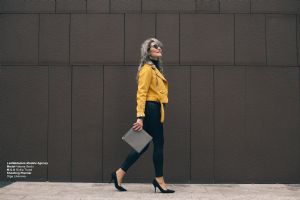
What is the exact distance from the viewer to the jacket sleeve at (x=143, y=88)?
22.6ft

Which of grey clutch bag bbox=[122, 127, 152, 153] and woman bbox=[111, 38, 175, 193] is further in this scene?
woman bbox=[111, 38, 175, 193]

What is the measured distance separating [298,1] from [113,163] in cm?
345

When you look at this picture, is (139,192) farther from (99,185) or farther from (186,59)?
(186,59)

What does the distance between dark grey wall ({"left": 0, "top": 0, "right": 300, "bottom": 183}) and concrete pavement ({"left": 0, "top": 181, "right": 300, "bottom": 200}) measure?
0.23m

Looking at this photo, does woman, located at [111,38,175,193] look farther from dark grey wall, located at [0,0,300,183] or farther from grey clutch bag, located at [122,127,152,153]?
dark grey wall, located at [0,0,300,183]

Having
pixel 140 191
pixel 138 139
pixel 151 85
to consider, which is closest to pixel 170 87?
pixel 151 85

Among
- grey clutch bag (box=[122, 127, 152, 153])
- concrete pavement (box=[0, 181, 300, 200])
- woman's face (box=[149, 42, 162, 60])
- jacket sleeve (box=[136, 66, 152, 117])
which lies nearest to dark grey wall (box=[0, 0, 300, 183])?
concrete pavement (box=[0, 181, 300, 200])

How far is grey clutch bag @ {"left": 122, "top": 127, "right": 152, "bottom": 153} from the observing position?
6844mm

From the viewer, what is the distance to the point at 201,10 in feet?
25.9

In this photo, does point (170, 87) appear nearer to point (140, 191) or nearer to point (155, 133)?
point (155, 133)

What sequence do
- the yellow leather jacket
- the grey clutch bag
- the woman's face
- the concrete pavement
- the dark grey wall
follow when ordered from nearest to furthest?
the concrete pavement < the grey clutch bag < the yellow leather jacket < the woman's face < the dark grey wall

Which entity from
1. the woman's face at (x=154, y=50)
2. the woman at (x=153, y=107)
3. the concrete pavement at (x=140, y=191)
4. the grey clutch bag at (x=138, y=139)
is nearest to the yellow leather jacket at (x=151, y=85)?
the woman at (x=153, y=107)

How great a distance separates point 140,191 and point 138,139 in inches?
28.3

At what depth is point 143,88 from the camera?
22.8 ft
